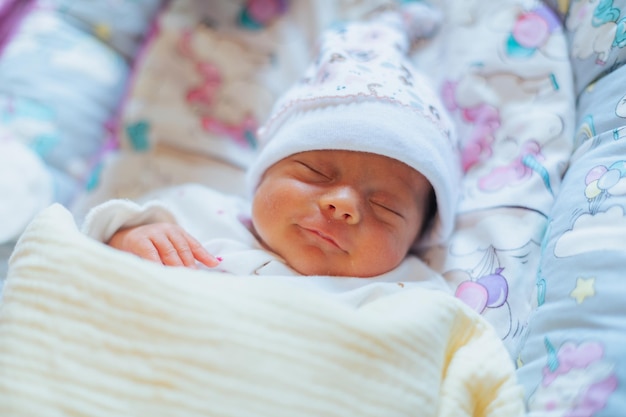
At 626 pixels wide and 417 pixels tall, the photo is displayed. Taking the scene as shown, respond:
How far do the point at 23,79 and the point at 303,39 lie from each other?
0.66 meters

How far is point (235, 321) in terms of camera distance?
0.81m

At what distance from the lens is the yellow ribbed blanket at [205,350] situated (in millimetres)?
766

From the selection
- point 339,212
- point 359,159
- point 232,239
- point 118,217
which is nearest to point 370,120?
point 359,159

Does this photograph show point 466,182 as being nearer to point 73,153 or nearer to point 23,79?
point 73,153

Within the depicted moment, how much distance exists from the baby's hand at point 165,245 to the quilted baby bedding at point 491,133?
0.22 meters

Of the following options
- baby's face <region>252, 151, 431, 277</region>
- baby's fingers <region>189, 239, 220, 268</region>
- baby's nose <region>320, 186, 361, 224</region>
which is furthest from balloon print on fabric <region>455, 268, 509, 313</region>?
baby's fingers <region>189, 239, 220, 268</region>

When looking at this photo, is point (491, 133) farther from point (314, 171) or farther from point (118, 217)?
point (118, 217)

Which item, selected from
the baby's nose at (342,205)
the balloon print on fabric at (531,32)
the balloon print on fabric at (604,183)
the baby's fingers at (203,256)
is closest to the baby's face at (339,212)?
the baby's nose at (342,205)

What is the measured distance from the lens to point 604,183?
100 cm

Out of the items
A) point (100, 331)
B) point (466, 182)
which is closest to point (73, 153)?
point (100, 331)

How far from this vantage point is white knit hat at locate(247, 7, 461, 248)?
109 centimetres

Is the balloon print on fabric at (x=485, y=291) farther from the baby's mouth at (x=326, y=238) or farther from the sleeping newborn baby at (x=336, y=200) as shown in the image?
the baby's mouth at (x=326, y=238)

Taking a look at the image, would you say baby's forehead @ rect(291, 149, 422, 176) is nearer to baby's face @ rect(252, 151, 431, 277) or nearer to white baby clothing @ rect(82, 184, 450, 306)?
baby's face @ rect(252, 151, 431, 277)

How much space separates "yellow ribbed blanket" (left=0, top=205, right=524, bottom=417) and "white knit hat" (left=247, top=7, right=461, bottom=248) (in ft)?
1.01
